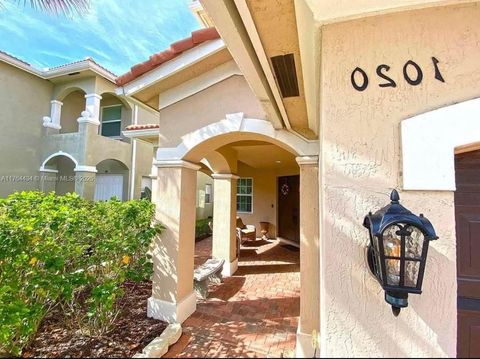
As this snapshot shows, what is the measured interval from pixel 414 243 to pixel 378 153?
619 millimetres

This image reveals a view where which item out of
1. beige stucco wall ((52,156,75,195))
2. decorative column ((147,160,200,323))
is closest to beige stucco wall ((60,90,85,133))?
beige stucco wall ((52,156,75,195))

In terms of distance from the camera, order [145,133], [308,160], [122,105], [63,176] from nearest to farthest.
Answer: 1. [308,160]
2. [145,133]
3. [63,176]
4. [122,105]

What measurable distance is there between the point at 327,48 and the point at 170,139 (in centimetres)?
386

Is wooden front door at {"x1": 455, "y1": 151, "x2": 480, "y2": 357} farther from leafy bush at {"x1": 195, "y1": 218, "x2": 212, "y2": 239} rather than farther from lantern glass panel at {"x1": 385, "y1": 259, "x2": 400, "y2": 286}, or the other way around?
leafy bush at {"x1": 195, "y1": 218, "x2": 212, "y2": 239}

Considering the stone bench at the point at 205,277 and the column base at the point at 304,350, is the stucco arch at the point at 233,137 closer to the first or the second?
the stone bench at the point at 205,277

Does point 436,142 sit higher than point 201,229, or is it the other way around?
point 436,142

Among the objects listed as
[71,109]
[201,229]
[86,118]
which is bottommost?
[201,229]

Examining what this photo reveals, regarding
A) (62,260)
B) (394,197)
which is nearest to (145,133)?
(62,260)

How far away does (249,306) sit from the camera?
549cm

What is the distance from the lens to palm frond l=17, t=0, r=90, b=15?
13.8ft

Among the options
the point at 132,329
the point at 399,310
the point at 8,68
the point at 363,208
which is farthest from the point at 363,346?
the point at 8,68

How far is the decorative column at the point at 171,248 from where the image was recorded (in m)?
4.94

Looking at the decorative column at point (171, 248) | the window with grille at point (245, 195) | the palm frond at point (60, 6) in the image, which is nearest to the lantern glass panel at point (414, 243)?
the decorative column at point (171, 248)

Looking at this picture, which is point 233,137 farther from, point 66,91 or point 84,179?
point 66,91
